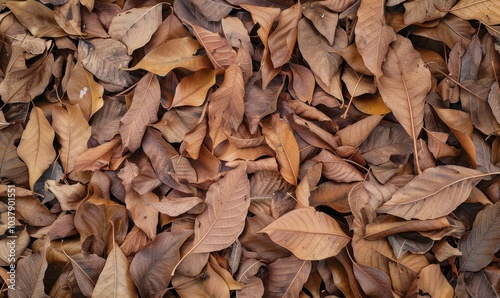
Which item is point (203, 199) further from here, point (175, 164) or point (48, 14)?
point (48, 14)

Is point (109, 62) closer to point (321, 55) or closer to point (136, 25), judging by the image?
point (136, 25)

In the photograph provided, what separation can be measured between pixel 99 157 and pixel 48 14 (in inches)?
13.4

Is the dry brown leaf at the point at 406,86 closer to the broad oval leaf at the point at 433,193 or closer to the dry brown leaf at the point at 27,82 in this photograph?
the broad oval leaf at the point at 433,193

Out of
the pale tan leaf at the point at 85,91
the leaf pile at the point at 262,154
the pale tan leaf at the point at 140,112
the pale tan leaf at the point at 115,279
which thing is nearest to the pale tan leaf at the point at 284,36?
the leaf pile at the point at 262,154

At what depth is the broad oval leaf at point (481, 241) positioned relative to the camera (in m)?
0.97

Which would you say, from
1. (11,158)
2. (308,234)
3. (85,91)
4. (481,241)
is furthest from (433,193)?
(11,158)

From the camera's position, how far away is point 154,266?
38.3 inches

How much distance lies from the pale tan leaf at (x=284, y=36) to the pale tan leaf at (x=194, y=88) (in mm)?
130

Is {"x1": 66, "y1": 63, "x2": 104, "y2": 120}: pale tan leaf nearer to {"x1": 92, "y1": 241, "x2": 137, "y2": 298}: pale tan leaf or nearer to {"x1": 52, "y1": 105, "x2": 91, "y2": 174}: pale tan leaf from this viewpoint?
{"x1": 52, "y1": 105, "x2": 91, "y2": 174}: pale tan leaf

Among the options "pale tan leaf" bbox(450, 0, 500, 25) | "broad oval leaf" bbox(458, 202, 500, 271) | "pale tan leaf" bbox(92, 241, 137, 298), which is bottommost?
"pale tan leaf" bbox(92, 241, 137, 298)

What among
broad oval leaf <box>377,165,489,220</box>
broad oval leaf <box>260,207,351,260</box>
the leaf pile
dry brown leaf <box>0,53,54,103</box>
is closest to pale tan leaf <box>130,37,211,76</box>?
the leaf pile

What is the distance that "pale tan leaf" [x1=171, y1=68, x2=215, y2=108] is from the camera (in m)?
1.02

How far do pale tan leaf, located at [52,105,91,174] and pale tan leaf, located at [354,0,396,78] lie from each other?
0.57 meters

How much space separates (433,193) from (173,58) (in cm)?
56
